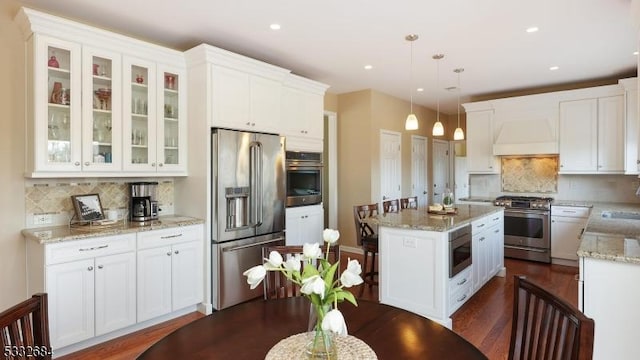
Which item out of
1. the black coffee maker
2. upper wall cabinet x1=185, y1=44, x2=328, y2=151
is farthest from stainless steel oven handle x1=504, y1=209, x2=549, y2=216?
the black coffee maker

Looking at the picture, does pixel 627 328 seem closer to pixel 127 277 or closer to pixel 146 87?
pixel 127 277

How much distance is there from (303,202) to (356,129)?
76.9 inches

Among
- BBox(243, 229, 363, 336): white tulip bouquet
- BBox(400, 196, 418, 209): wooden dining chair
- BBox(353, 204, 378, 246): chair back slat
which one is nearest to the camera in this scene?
BBox(243, 229, 363, 336): white tulip bouquet

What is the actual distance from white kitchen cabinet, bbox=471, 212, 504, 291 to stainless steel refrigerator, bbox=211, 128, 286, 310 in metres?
2.07

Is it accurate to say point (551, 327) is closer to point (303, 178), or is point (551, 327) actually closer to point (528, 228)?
point (303, 178)

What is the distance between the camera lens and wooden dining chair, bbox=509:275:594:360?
3.34ft

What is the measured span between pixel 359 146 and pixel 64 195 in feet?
13.4

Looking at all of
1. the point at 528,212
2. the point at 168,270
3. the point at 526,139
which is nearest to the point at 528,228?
the point at 528,212

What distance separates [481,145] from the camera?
241 inches

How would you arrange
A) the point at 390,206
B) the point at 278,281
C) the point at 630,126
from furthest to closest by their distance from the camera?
the point at 630,126 → the point at 390,206 → the point at 278,281

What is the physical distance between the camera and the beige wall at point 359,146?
5.82 m

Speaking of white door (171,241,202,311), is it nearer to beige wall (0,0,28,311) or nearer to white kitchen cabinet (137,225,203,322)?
white kitchen cabinet (137,225,203,322)

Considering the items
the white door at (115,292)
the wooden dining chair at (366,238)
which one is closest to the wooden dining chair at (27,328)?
the white door at (115,292)

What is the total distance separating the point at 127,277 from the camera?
2.96 meters
